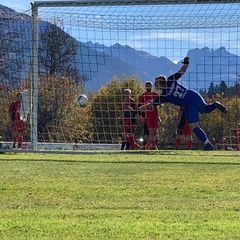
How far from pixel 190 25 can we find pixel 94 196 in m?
7.95

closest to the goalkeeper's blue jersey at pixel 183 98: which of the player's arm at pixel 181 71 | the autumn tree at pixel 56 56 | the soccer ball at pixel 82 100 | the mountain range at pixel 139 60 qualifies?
the player's arm at pixel 181 71

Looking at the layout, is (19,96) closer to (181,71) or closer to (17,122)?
(17,122)

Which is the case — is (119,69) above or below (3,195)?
above

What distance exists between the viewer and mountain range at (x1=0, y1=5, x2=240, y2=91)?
14.1 meters

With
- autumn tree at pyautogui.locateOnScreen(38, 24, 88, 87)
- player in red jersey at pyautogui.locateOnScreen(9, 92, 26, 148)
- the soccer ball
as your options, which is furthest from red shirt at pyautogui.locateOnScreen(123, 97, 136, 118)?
autumn tree at pyautogui.locateOnScreen(38, 24, 88, 87)

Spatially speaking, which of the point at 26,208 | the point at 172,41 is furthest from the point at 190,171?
the point at 172,41

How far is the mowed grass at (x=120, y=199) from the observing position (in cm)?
501

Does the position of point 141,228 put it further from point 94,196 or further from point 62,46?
point 62,46

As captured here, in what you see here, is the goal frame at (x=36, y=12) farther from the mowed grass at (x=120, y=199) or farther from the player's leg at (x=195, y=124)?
the mowed grass at (x=120, y=199)

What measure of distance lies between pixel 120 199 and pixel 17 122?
894cm

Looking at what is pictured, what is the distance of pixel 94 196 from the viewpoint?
6.73 m

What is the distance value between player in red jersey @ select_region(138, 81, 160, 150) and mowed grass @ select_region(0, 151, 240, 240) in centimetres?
407

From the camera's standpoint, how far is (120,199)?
6.54m

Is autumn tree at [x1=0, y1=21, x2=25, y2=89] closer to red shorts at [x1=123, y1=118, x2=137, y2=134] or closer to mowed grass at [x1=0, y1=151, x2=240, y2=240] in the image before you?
red shorts at [x1=123, y1=118, x2=137, y2=134]
